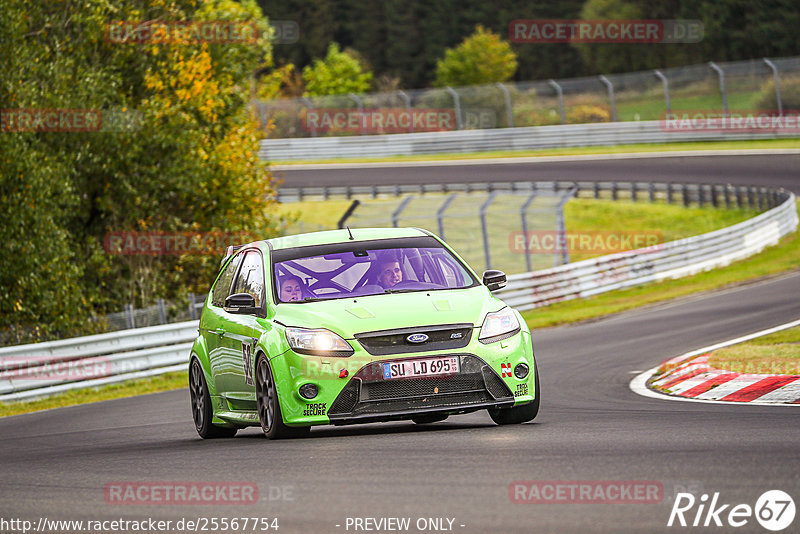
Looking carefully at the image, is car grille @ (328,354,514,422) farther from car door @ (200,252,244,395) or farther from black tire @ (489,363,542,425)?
car door @ (200,252,244,395)

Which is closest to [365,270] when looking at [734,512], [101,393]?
[734,512]

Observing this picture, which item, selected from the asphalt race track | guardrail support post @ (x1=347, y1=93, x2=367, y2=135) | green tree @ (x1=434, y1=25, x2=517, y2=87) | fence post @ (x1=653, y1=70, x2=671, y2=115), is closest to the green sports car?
the asphalt race track

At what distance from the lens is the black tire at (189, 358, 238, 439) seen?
35.1 ft

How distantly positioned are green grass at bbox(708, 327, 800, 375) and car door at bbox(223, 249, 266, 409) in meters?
5.18

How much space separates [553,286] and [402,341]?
62.5 ft

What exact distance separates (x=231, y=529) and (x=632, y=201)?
1440 inches

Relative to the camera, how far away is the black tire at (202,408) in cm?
1070

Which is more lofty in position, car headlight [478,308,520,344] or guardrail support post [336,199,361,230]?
car headlight [478,308,520,344]

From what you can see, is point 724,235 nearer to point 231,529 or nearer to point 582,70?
point 231,529

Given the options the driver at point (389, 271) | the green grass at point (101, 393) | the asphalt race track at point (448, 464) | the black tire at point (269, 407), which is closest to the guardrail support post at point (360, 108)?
the green grass at point (101, 393)

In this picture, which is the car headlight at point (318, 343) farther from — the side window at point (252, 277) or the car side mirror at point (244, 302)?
the side window at point (252, 277)

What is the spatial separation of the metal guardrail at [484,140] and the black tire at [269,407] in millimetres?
41859

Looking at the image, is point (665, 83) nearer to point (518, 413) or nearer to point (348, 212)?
point (348, 212)

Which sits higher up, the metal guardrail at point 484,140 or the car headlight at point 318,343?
the car headlight at point 318,343
